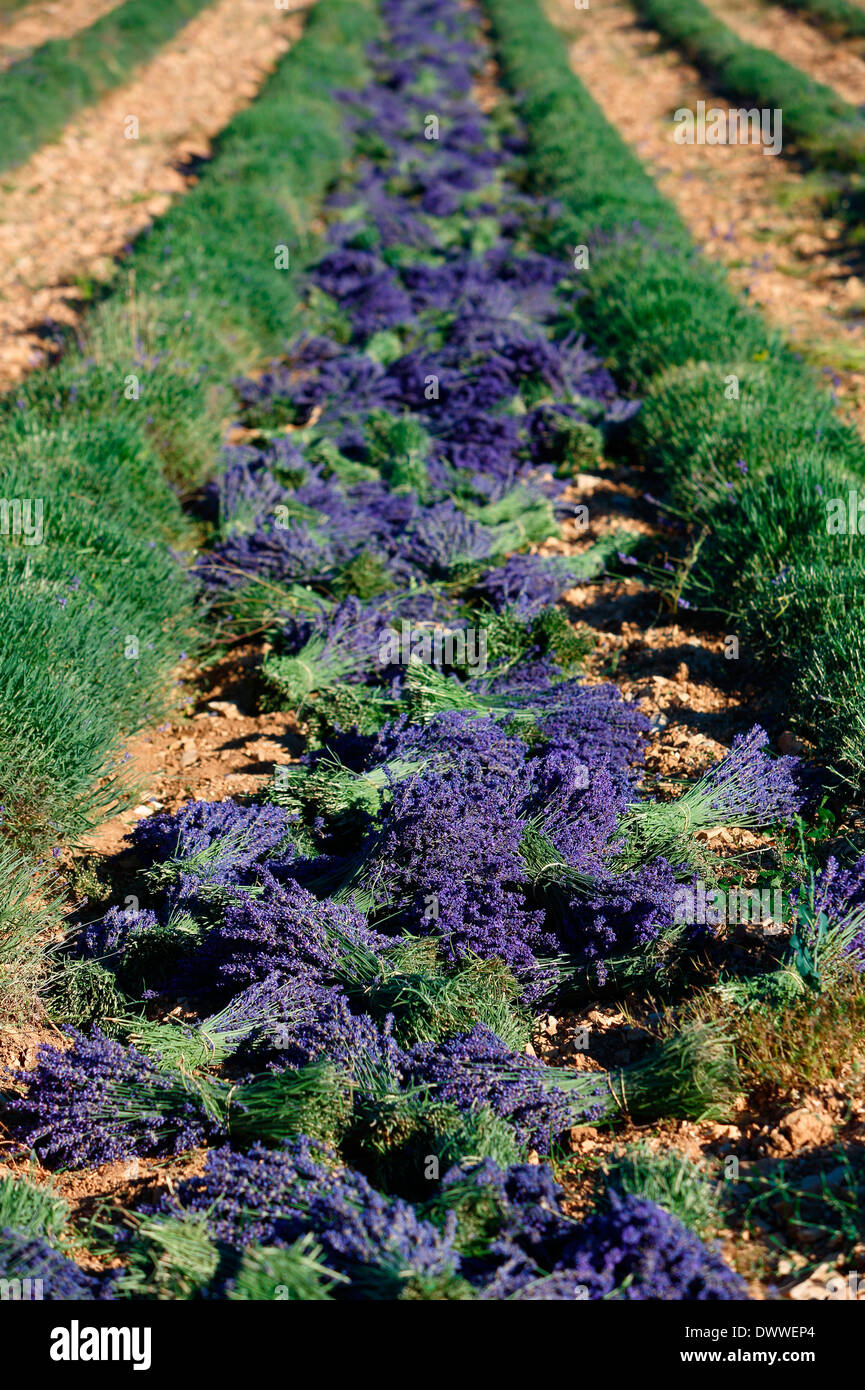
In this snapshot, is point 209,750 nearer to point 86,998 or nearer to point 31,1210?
point 86,998

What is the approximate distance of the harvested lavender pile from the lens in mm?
2332

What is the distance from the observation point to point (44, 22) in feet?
54.5

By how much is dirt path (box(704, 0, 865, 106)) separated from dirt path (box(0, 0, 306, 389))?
7602 mm

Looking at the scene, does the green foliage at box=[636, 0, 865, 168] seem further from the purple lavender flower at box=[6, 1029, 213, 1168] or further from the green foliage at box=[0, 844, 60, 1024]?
the purple lavender flower at box=[6, 1029, 213, 1168]

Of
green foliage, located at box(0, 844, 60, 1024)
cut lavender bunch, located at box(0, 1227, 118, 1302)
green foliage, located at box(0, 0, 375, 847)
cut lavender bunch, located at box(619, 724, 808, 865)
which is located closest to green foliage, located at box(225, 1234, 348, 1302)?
cut lavender bunch, located at box(0, 1227, 118, 1302)

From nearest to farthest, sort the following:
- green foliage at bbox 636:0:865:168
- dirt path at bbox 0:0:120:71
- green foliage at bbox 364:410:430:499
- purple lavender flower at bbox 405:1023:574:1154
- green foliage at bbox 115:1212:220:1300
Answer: green foliage at bbox 115:1212:220:1300 → purple lavender flower at bbox 405:1023:574:1154 → green foliage at bbox 364:410:430:499 → green foliage at bbox 636:0:865:168 → dirt path at bbox 0:0:120:71

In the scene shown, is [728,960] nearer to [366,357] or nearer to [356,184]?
[366,357]

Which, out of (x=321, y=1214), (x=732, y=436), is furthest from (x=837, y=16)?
(x=321, y=1214)

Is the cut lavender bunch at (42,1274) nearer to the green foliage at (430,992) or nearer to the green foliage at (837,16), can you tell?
the green foliage at (430,992)

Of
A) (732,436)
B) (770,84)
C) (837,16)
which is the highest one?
(837,16)

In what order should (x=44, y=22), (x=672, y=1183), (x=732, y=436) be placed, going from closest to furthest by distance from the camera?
(x=672, y=1183) → (x=732, y=436) → (x=44, y=22)

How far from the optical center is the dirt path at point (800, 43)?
14023mm

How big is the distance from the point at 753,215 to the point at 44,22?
12.7 meters

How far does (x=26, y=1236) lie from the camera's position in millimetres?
2367
